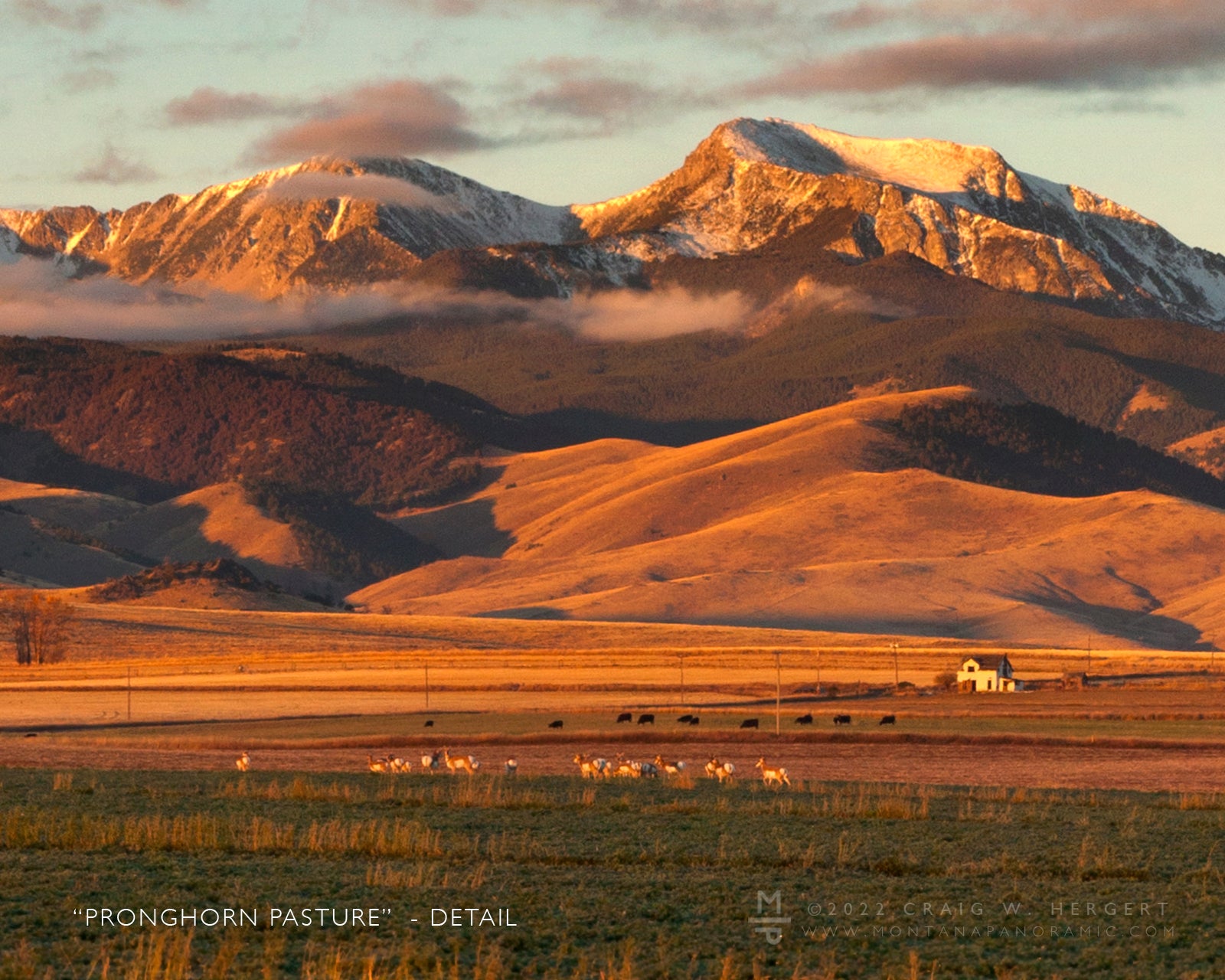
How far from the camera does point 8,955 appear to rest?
25344 millimetres

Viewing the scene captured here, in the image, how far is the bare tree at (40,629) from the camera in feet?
536

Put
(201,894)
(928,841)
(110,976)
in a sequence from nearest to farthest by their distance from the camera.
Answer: (110,976)
(201,894)
(928,841)

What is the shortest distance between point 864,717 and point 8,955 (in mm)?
66037

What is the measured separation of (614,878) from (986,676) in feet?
283

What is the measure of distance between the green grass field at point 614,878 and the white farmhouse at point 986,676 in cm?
6469

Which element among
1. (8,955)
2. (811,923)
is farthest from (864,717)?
(8,955)

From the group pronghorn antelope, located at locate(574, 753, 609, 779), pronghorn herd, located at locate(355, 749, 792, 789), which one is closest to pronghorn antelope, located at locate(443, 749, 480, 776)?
pronghorn herd, located at locate(355, 749, 792, 789)

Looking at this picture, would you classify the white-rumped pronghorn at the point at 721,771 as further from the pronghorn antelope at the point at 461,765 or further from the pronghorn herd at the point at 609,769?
the pronghorn antelope at the point at 461,765

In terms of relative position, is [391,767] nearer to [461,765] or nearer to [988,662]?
[461,765]

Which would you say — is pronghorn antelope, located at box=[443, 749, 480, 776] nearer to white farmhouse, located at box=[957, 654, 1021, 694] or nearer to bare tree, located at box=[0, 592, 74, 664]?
white farmhouse, located at box=[957, 654, 1021, 694]

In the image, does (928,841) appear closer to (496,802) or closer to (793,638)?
(496,802)

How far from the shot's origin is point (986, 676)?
116m

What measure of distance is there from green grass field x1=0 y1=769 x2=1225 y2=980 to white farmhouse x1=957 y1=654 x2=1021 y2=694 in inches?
2547

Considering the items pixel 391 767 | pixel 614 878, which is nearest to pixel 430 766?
pixel 391 767
